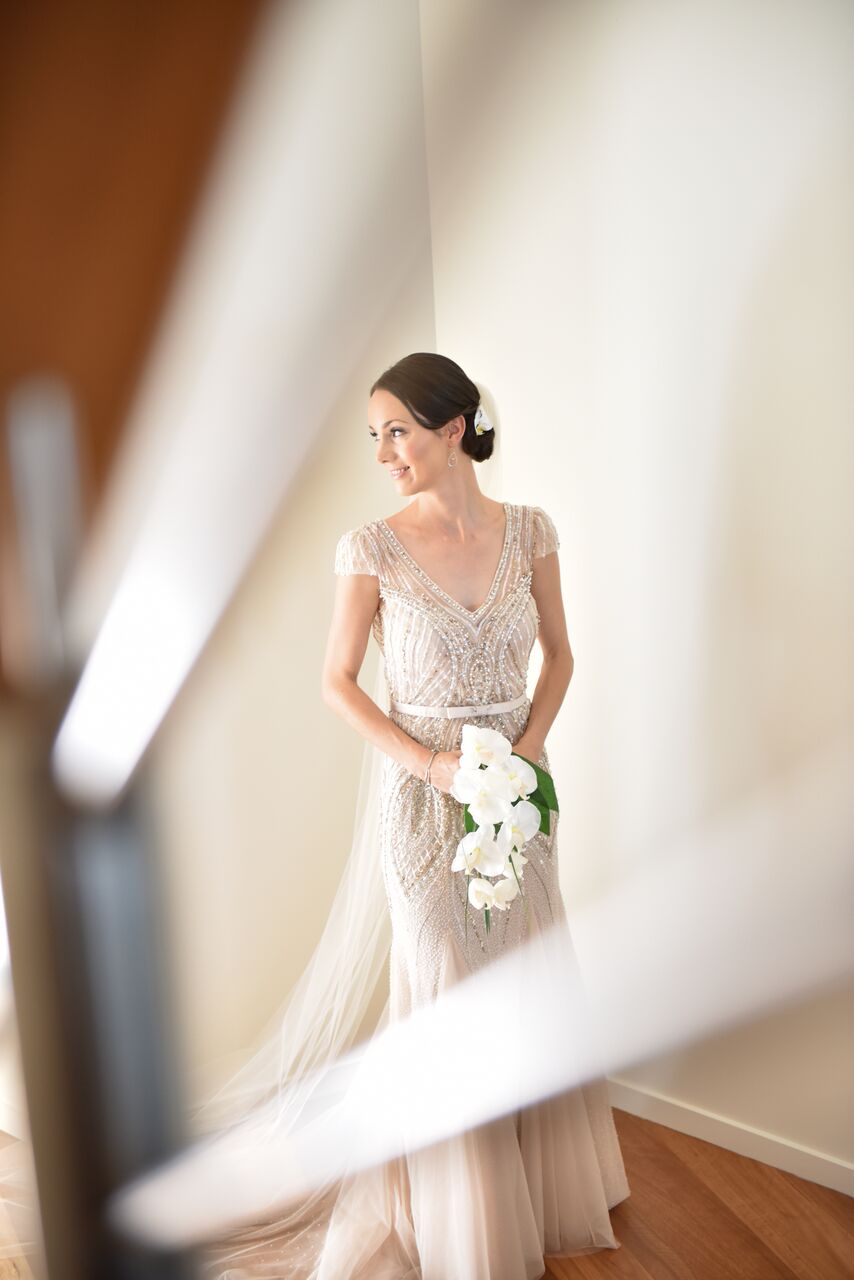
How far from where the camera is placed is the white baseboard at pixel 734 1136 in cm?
223

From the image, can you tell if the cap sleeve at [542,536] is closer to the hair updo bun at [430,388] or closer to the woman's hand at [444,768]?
the hair updo bun at [430,388]

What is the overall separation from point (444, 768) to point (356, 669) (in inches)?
11.0

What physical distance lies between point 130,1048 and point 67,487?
1.66 ft

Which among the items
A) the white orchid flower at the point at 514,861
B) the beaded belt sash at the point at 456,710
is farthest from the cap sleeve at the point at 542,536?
the white orchid flower at the point at 514,861

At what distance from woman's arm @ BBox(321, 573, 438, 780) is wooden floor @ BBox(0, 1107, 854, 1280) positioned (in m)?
1.09

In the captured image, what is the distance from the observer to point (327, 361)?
249 centimetres

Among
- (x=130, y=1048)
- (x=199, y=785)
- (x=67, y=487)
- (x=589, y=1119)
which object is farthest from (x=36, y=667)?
(x=589, y=1119)

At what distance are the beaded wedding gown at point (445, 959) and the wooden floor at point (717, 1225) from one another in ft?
0.25

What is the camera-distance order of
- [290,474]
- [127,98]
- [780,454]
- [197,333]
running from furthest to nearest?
[290,474] → [780,454] → [197,333] → [127,98]

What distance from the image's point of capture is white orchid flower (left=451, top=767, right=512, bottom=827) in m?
1.73

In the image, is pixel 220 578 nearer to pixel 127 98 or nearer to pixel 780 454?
pixel 127 98

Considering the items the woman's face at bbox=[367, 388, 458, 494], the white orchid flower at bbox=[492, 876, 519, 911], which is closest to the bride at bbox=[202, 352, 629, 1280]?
the woman's face at bbox=[367, 388, 458, 494]

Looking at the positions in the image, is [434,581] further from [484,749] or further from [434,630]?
[484,749]

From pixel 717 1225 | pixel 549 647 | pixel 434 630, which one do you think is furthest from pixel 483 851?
pixel 717 1225
